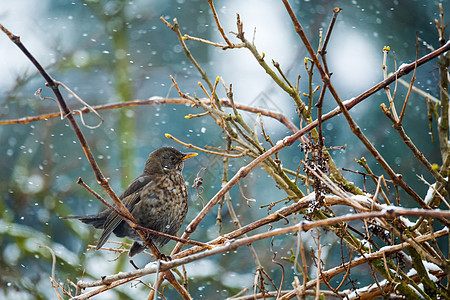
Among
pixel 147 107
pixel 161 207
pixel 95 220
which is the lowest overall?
pixel 161 207

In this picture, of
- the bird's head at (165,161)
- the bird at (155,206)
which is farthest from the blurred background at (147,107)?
the bird at (155,206)

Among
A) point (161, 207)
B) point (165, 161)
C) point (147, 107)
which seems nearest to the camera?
point (161, 207)

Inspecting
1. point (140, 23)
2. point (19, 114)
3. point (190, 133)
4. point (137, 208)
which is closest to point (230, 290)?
point (190, 133)

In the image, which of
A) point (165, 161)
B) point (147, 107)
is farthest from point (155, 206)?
point (147, 107)

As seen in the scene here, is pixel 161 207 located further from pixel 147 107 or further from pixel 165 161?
pixel 147 107

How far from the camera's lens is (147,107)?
3713 millimetres

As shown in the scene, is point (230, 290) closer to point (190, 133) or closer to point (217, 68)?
point (190, 133)

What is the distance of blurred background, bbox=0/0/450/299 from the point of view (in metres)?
3.01

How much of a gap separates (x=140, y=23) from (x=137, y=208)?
2.49m

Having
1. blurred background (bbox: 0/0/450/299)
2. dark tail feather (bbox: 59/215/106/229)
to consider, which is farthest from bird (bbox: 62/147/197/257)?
blurred background (bbox: 0/0/450/299)

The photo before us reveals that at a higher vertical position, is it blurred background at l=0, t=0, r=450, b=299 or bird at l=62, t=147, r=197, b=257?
blurred background at l=0, t=0, r=450, b=299

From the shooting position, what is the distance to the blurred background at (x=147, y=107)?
9.88ft

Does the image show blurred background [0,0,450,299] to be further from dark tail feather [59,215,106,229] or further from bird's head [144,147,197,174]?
dark tail feather [59,215,106,229]

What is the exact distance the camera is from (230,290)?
9.60ft
